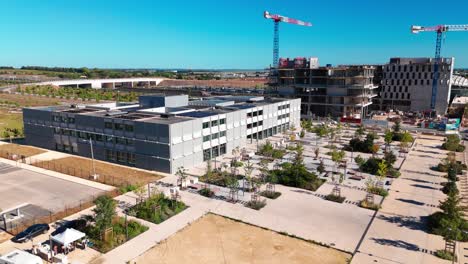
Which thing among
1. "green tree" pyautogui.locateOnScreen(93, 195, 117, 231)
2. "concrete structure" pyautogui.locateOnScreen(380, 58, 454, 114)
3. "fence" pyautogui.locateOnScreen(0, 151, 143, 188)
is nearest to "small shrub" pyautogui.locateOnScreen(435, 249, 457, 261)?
"green tree" pyautogui.locateOnScreen(93, 195, 117, 231)

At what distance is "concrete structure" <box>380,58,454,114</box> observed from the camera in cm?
12812

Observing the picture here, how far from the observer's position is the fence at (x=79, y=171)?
5362 cm

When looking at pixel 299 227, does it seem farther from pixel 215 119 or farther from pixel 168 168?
pixel 215 119

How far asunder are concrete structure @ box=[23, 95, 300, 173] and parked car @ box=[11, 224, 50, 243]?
2347 centimetres

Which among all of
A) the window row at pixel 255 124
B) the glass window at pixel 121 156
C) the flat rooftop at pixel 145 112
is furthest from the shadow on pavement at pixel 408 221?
the glass window at pixel 121 156

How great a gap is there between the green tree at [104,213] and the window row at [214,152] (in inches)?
1193

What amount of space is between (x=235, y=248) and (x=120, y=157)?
36.9m

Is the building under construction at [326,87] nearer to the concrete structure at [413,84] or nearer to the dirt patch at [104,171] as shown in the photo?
the concrete structure at [413,84]

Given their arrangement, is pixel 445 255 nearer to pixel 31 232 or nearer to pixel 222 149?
pixel 31 232

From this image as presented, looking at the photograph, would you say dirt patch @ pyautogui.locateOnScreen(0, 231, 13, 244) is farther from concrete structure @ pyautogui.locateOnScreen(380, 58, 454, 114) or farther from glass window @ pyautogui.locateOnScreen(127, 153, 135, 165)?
concrete structure @ pyautogui.locateOnScreen(380, 58, 454, 114)

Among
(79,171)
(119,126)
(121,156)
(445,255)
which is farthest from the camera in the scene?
(121,156)

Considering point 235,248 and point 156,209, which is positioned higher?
point 156,209

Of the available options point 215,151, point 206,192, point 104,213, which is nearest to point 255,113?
point 215,151

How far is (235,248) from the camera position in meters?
34.4
